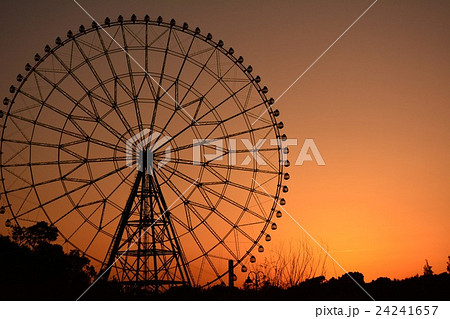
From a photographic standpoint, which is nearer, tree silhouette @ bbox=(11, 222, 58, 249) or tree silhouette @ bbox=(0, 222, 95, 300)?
tree silhouette @ bbox=(0, 222, 95, 300)

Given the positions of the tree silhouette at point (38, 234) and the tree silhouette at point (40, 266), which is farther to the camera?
the tree silhouette at point (38, 234)

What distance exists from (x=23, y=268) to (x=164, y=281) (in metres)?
6.07

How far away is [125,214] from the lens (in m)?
26.7

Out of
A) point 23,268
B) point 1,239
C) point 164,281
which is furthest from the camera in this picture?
point 1,239

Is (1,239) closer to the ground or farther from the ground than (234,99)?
closer to the ground

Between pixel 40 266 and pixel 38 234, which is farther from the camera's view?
pixel 38 234

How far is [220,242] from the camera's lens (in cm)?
2805

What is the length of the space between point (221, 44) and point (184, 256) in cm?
915

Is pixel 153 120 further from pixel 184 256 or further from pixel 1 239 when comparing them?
pixel 1 239

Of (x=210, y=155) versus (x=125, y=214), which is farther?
(x=210, y=155)
